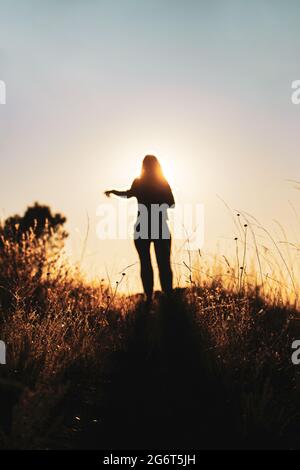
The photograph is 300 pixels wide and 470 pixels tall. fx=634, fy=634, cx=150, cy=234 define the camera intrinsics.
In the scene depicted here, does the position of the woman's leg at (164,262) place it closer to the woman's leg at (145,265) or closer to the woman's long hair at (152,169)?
the woman's leg at (145,265)

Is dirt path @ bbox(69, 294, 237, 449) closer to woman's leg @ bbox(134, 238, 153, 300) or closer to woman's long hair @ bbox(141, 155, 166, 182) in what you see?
woman's leg @ bbox(134, 238, 153, 300)

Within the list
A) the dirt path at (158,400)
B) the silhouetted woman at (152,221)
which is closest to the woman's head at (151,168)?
the silhouetted woman at (152,221)

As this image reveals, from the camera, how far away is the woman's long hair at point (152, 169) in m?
8.41

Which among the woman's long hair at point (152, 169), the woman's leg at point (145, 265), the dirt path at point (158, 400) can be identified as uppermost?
the woman's long hair at point (152, 169)

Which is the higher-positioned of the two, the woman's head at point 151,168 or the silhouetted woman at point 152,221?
the woman's head at point 151,168

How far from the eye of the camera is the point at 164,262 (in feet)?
26.5

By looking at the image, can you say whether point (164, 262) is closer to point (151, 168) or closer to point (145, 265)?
point (145, 265)

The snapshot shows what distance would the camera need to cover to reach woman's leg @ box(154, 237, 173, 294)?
805cm

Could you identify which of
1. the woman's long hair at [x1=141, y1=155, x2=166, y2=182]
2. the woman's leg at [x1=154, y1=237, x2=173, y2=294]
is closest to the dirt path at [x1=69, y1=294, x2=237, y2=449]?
the woman's leg at [x1=154, y1=237, x2=173, y2=294]

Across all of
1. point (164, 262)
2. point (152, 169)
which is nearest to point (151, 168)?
point (152, 169)

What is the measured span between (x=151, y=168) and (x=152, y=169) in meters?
0.02
